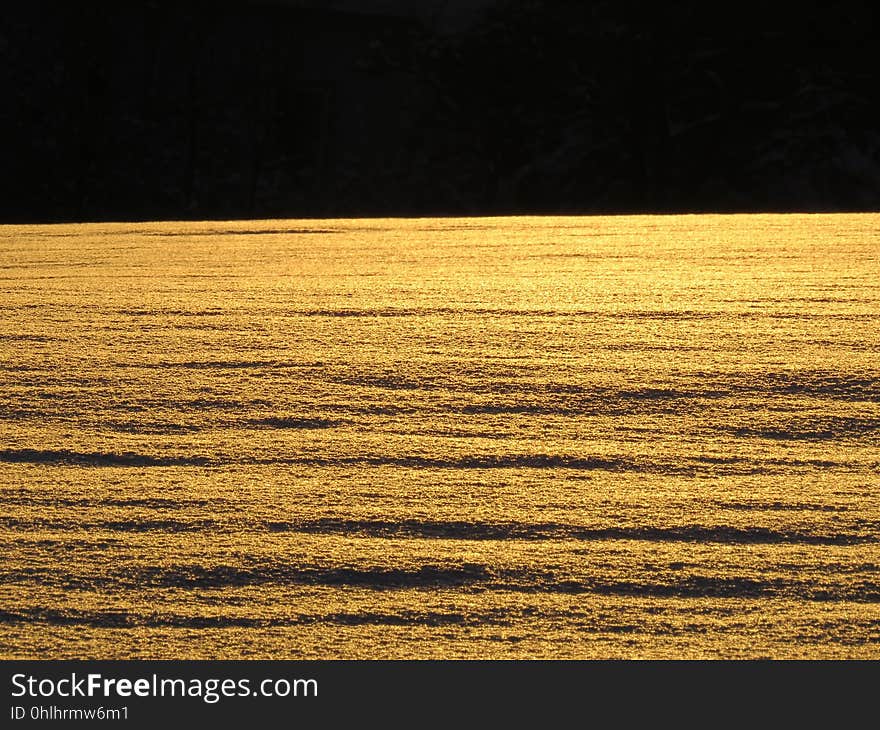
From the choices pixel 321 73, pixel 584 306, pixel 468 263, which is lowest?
pixel 584 306

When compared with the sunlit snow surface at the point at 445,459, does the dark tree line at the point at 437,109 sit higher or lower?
higher

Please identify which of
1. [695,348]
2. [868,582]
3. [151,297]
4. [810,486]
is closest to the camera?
[868,582]

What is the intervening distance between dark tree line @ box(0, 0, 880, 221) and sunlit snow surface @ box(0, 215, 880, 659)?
334cm

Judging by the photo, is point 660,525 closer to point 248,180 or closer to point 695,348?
point 695,348

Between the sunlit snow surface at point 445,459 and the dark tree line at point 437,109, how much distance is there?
3.34 metres

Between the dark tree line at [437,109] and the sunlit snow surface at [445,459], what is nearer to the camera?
the sunlit snow surface at [445,459]

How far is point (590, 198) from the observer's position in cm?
517

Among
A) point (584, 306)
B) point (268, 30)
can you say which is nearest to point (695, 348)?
point (584, 306)

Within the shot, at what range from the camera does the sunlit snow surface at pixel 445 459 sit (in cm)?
77

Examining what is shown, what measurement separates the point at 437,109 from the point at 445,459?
422cm

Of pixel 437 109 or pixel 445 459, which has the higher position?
pixel 437 109

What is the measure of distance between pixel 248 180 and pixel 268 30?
0.71 meters

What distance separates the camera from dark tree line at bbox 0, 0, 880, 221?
4855 millimetres

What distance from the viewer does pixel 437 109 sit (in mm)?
5062
